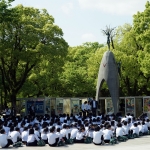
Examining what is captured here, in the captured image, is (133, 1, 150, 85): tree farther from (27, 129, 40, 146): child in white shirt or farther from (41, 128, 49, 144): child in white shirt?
(27, 129, 40, 146): child in white shirt

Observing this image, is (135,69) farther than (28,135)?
Yes

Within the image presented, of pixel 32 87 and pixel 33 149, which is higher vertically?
pixel 32 87

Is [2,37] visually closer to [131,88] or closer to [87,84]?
[87,84]

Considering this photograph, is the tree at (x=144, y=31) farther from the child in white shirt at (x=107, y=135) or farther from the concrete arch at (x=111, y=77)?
the child in white shirt at (x=107, y=135)

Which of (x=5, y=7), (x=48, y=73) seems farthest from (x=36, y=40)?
(x=48, y=73)

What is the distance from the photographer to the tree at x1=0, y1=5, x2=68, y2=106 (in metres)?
30.4

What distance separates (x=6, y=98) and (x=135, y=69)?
13.7 metres

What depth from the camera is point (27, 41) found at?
30.4 meters

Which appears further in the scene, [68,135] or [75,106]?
[75,106]

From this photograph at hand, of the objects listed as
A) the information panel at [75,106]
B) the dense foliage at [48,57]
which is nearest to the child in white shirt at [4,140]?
the dense foliage at [48,57]

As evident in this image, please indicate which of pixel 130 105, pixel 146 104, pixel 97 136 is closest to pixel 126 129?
pixel 97 136

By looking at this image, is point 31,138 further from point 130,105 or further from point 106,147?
point 130,105

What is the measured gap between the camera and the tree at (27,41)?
1198 inches

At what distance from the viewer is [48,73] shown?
3934 cm
